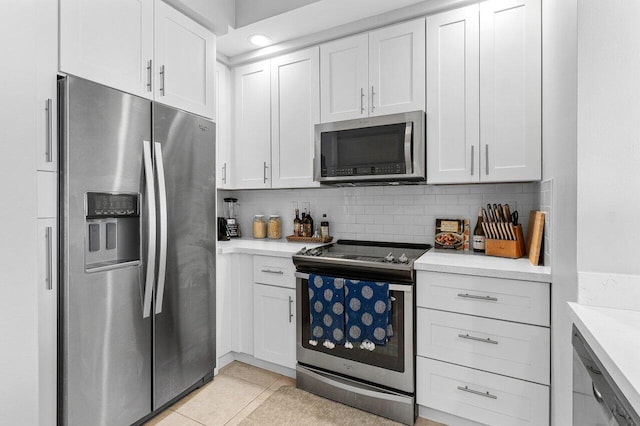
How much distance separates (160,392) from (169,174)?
4.12ft

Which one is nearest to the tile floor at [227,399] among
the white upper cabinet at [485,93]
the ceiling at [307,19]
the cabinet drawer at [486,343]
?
the cabinet drawer at [486,343]

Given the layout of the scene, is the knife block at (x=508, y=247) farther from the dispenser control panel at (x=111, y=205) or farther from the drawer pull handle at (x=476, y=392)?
the dispenser control panel at (x=111, y=205)

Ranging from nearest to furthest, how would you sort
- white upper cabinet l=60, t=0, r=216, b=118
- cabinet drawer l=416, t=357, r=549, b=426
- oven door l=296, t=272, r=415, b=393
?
white upper cabinet l=60, t=0, r=216, b=118
cabinet drawer l=416, t=357, r=549, b=426
oven door l=296, t=272, r=415, b=393

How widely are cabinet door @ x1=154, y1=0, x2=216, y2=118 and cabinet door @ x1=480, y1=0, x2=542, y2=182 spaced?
1768 mm

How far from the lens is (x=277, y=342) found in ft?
7.86

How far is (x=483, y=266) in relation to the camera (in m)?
1.77

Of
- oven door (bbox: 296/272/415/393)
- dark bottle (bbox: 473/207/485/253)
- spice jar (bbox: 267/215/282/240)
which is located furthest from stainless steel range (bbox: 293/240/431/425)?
spice jar (bbox: 267/215/282/240)

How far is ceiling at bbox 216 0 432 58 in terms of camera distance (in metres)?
2.16

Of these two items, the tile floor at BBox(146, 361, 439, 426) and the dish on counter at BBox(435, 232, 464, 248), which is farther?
the dish on counter at BBox(435, 232, 464, 248)

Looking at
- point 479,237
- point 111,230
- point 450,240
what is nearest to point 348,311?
point 450,240

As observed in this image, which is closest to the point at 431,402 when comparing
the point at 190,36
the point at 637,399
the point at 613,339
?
the point at 613,339

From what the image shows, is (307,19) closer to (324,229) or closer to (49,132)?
(324,229)

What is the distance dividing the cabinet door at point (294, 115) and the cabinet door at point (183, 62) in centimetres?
56

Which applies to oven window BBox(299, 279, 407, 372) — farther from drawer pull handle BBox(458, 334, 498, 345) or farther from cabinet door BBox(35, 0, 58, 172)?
cabinet door BBox(35, 0, 58, 172)
